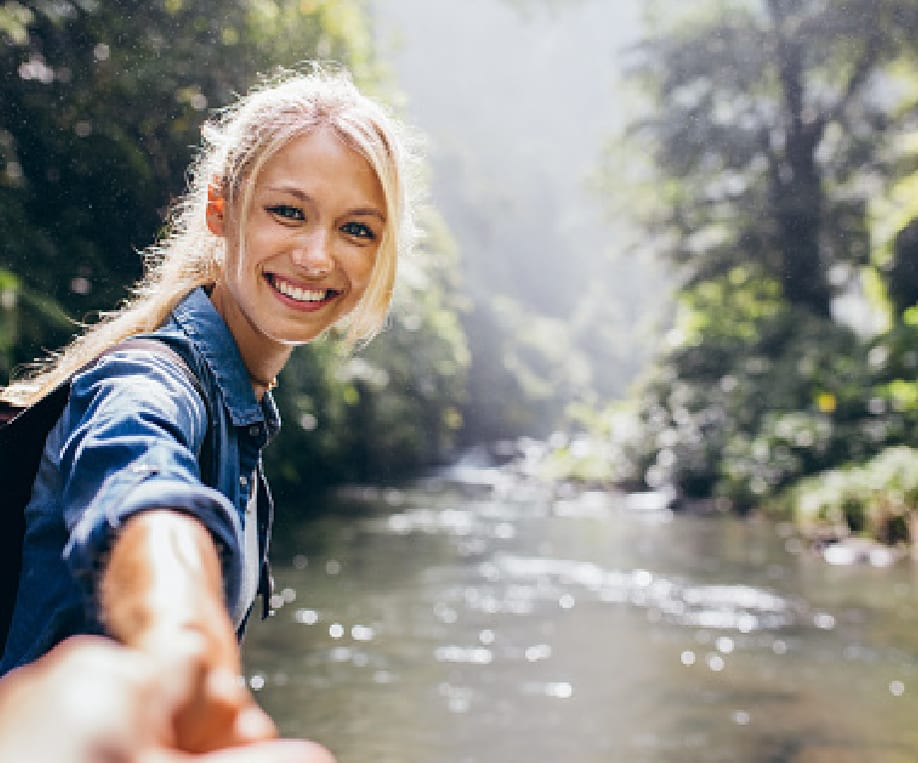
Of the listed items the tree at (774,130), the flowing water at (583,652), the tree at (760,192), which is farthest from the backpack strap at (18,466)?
the tree at (774,130)

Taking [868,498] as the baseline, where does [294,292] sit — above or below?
below

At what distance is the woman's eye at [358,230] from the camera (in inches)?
62.9

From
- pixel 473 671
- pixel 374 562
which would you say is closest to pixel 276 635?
pixel 473 671

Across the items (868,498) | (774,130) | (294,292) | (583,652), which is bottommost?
(294,292)

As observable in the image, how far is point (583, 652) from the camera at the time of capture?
21.8 feet

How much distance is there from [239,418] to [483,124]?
96.3m

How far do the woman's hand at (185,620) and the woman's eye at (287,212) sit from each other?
734mm

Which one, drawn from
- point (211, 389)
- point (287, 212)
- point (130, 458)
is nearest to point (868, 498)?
point (287, 212)

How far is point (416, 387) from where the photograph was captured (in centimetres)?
2259

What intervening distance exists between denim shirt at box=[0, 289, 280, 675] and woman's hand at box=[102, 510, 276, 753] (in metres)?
0.03

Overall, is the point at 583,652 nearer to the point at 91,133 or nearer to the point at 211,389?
the point at 91,133

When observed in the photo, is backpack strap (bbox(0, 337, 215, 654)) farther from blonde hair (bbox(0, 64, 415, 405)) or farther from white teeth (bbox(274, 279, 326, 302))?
white teeth (bbox(274, 279, 326, 302))

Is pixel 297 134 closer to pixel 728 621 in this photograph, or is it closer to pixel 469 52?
pixel 728 621

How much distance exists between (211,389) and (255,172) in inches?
14.0
